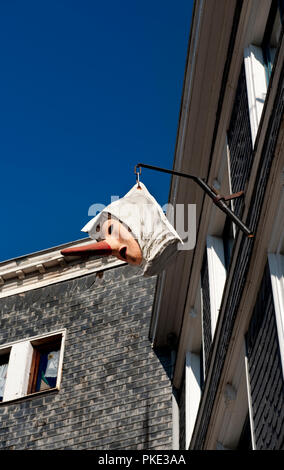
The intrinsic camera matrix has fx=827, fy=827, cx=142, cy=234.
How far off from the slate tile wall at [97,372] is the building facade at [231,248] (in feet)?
1.47

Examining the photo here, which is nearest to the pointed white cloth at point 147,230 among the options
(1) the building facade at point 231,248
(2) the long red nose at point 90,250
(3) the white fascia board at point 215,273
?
(2) the long red nose at point 90,250

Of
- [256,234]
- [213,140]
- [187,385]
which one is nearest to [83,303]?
[187,385]

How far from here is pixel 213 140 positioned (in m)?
11.4

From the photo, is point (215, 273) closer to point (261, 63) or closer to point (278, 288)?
point (261, 63)

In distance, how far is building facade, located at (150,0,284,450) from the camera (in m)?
7.56

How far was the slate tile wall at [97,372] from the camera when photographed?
13.1 meters

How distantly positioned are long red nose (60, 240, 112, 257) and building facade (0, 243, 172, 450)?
17.3 feet

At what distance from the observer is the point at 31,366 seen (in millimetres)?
15180

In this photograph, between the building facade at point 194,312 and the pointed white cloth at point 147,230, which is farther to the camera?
the pointed white cloth at point 147,230

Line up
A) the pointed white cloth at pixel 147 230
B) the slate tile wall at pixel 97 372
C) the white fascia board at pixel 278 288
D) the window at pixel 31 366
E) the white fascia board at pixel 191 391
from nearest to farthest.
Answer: the white fascia board at pixel 278 288 < the pointed white cloth at pixel 147 230 < the white fascia board at pixel 191 391 < the slate tile wall at pixel 97 372 < the window at pixel 31 366

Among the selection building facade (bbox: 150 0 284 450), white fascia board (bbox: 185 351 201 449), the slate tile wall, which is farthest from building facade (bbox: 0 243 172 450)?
white fascia board (bbox: 185 351 201 449)

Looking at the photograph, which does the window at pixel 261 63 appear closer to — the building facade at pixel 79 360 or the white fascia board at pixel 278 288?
the white fascia board at pixel 278 288

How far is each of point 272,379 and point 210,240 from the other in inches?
170
